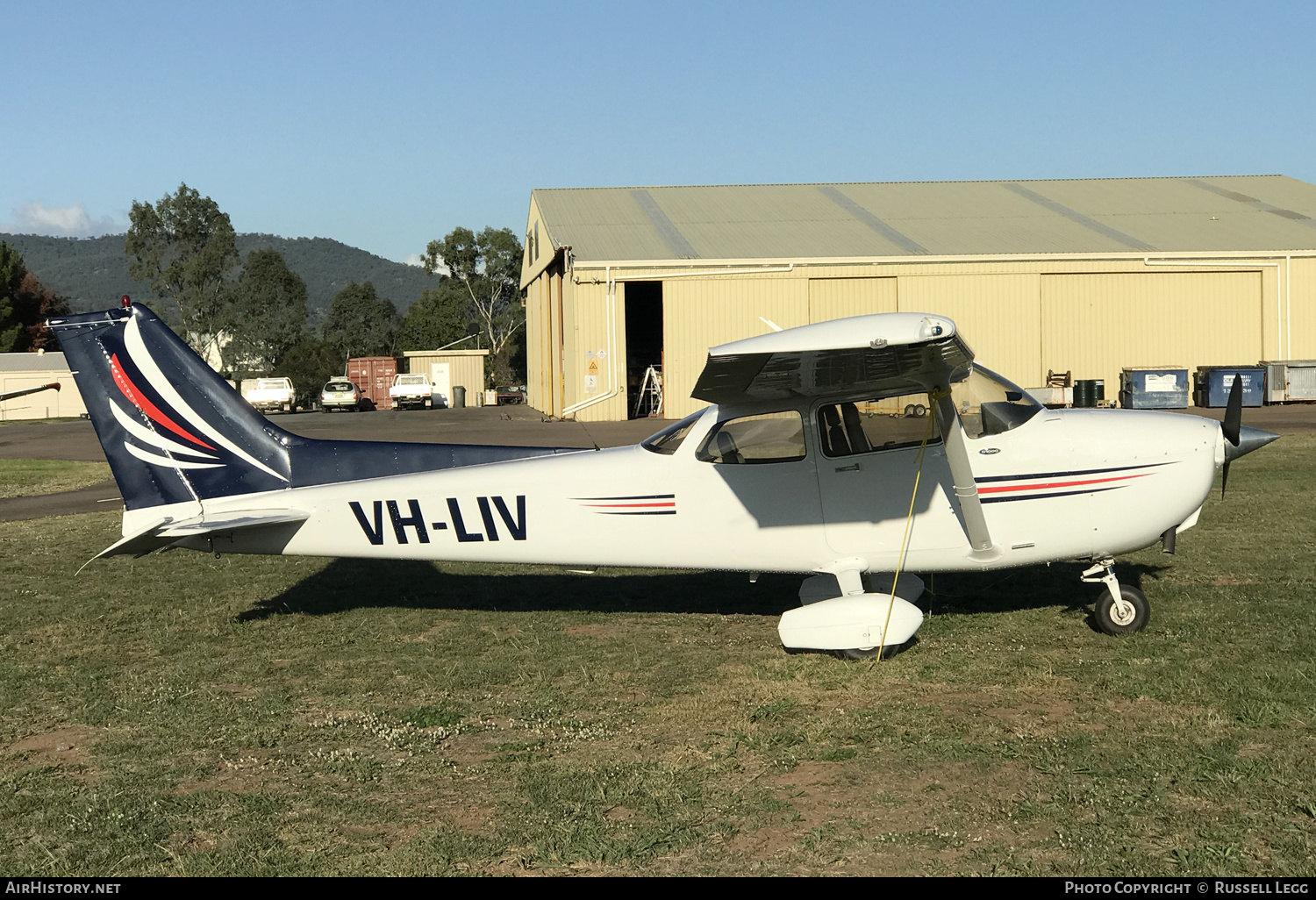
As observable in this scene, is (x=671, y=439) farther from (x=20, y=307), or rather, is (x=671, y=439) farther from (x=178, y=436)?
(x=20, y=307)

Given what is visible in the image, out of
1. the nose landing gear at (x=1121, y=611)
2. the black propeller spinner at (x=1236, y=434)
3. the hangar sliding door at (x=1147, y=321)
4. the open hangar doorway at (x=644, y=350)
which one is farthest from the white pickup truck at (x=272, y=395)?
the black propeller spinner at (x=1236, y=434)

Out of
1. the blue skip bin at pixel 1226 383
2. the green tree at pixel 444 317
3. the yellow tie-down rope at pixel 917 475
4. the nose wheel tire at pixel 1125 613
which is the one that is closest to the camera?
the yellow tie-down rope at pixel 917 475

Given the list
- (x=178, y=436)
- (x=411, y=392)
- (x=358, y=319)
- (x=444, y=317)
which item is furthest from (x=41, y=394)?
(x=178, y=436)

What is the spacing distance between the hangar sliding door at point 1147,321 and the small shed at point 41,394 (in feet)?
145

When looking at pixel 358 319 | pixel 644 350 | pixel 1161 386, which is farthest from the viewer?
pixel 358 319

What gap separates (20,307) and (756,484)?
3265 inches

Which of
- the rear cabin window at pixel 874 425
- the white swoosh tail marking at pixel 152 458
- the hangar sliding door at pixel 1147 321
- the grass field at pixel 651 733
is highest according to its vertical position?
the hangar sliding door at pixel 1147 321

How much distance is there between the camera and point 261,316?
8825cm

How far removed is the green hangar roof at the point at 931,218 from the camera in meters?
34.0

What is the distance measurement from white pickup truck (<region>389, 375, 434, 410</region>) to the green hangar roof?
36.1 ft

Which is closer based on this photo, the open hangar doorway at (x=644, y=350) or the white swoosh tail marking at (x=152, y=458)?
the white swoosh tail marking at (x=152, y=458)

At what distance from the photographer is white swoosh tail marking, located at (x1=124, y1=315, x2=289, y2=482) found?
822 cm

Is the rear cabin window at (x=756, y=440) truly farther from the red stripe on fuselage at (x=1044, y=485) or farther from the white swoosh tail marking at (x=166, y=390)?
the white swoosh tail marking at (x=166, y=390)
